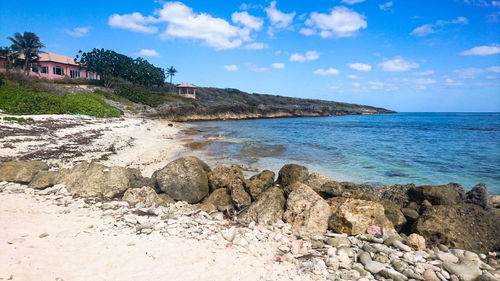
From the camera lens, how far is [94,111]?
3156cm

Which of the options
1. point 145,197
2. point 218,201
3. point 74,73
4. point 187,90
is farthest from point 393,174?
point 74,73

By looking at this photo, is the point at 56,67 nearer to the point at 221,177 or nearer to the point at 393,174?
the point at 221,177

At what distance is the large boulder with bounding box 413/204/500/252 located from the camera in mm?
5012

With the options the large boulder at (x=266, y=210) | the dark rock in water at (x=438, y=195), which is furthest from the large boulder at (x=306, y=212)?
the dark rock in water at (x=438, y=195)

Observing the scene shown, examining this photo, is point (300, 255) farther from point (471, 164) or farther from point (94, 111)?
point (94, 111)

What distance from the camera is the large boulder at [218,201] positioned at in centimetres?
660

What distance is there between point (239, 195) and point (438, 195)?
16.8 ft

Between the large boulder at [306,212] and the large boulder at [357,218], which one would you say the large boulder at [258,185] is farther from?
the large boulder at [357,218]

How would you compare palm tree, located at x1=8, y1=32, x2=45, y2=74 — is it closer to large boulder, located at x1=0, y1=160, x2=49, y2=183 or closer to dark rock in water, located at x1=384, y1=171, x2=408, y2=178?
large boulder, located at x1=0, y1=160, x2=49, y2=183

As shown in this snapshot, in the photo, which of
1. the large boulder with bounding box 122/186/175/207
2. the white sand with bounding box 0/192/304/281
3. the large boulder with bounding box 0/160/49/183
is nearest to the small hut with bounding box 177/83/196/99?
the large boulder with bounding box 0/160/49/183

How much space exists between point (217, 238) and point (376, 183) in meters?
9.01

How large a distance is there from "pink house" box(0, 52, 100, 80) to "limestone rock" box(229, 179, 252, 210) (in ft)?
186

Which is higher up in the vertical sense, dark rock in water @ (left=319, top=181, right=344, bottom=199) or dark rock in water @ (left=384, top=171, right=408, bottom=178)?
dark rock in water @ (left=319, top=181, right=344, bottom=199)

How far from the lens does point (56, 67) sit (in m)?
52.4
